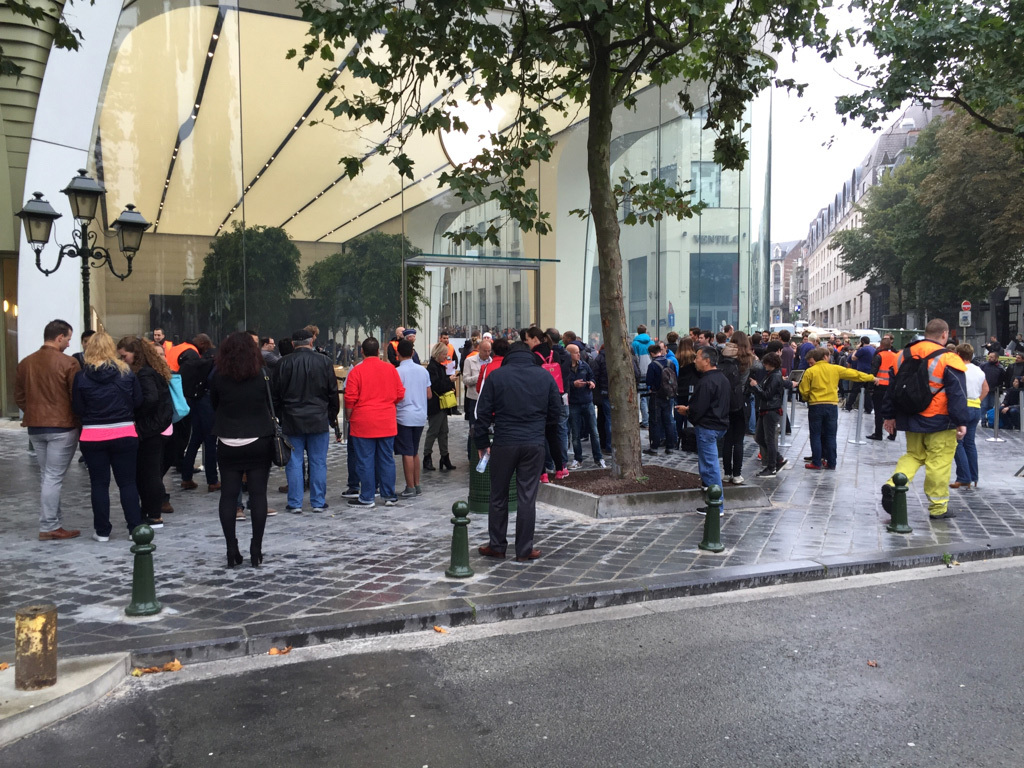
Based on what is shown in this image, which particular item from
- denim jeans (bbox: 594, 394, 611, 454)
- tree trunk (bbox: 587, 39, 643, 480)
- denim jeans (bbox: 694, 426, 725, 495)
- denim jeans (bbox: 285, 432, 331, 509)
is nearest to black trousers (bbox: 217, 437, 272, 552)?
denim jeans (bbox: 285, 432, 331, 509)

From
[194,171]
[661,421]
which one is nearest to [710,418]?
[661,421]

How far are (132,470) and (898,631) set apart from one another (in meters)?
6.56

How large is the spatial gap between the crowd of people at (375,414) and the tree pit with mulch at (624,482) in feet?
1.19

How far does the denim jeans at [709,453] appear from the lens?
914 centimetres

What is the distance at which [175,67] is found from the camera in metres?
17.6

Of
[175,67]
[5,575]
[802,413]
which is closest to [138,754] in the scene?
[5,575]

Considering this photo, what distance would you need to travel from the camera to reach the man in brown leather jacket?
791cm

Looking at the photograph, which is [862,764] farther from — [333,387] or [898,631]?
[333,387]

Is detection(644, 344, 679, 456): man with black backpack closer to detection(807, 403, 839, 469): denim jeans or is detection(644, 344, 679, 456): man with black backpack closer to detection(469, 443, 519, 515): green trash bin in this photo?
detection(807, 403, 839, 469): denim jeans

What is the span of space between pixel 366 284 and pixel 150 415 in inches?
418

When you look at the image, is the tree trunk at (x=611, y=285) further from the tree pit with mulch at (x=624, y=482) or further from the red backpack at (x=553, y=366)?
the red backpack at (x=553, y=366)

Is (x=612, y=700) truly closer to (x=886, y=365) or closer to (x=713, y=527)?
(x=713, y=527)

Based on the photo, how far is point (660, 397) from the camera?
13695 millimetres

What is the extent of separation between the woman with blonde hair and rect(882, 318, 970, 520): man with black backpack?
720 cm
